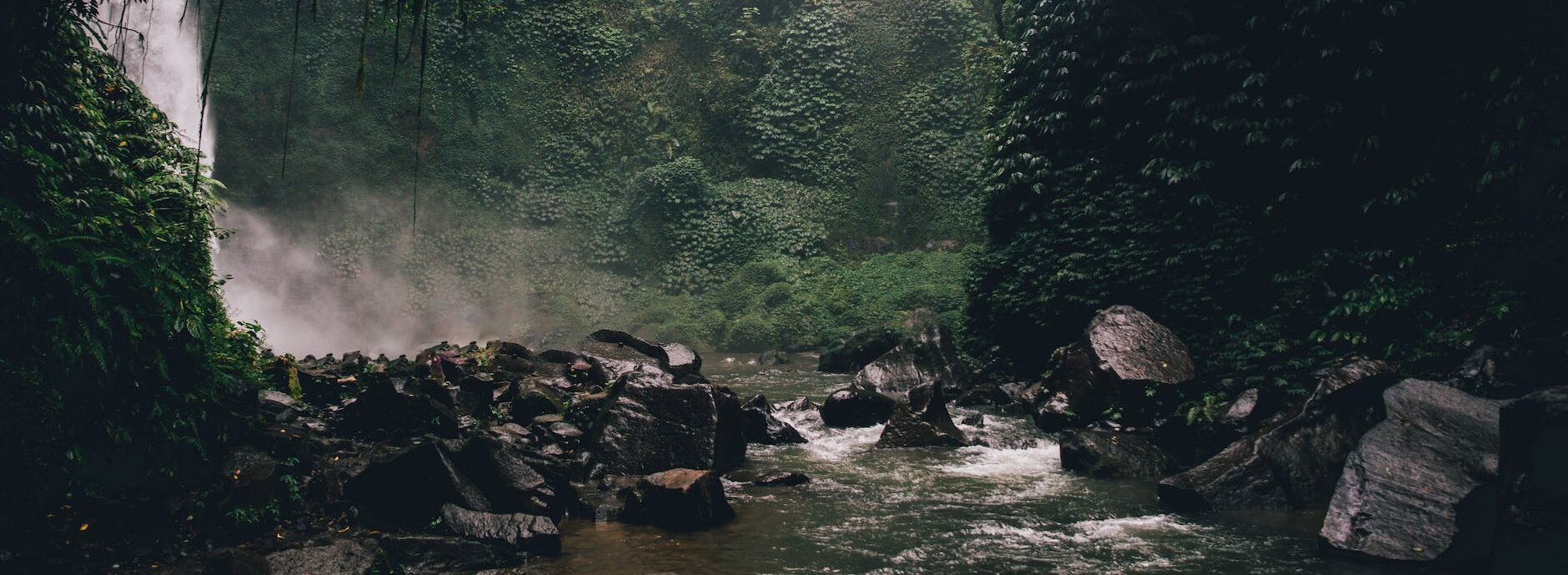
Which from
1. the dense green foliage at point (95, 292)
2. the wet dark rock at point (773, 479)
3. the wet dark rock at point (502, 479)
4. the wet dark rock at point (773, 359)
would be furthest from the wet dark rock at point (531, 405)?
the wet dark rock at point (773, 359)

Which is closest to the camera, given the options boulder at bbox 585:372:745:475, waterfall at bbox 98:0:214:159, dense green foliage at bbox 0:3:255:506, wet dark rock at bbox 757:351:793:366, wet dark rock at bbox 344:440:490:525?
dense green foliage at bbox 0:3:255:506

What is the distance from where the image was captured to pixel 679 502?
6.36 m

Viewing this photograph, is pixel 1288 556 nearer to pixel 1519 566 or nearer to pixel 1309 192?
pixel 1519 566

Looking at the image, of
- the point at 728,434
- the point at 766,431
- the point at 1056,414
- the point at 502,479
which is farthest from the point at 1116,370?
the point at 502,479

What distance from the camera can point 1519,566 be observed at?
202 inches

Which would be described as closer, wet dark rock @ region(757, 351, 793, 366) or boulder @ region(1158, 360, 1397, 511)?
boulder @ region(1158, 360, 1397, 511)

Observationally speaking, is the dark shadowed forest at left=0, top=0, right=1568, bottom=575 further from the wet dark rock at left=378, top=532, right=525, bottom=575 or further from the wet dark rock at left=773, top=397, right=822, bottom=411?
the wet dark rock at left=773, top=397, right=822, bottom=411

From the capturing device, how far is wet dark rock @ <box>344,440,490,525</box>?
5785 mm

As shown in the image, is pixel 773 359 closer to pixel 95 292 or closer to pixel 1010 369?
pixel 1010 369

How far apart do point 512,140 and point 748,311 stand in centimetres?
940

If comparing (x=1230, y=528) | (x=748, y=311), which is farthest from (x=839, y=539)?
(x=748, y=311)

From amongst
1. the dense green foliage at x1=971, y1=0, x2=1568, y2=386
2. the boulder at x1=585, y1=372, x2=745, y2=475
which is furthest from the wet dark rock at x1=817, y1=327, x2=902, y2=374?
the boulder at x1=585, y1=372, x2=745, y2=475

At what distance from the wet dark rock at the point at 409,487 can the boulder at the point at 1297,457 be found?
564 centimetres

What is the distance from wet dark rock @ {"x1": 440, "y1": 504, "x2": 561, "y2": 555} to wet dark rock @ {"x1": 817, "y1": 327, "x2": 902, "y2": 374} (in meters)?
11.7
